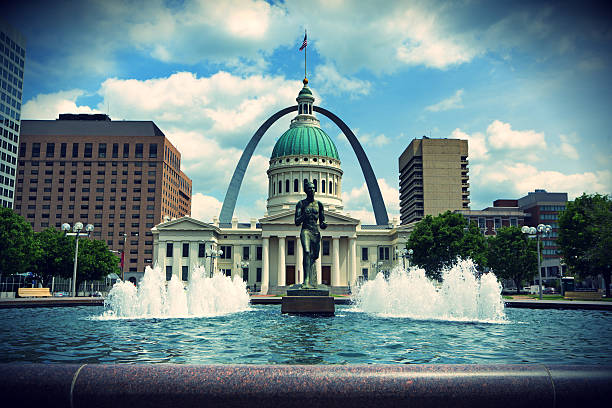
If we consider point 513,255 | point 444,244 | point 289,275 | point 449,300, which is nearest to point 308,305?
point 449,300

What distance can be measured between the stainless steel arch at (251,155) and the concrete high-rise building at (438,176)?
33.0m

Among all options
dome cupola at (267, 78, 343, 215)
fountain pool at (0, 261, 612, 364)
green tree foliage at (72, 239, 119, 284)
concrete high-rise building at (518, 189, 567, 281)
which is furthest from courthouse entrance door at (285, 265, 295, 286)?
concrete high-rise building at (518, 189, 567, 281)

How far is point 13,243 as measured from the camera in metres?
50.6

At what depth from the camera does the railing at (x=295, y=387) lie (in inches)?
183

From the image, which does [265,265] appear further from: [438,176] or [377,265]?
[438,176]

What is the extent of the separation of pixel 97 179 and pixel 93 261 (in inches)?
2726

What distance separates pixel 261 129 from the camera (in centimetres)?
11044

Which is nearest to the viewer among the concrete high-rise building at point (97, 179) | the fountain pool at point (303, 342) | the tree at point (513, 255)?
the fountain pool at point (303, 342)

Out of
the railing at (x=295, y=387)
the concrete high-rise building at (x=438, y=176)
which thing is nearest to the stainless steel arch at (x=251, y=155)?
the concrete high-rise building at (x=438, y=176)

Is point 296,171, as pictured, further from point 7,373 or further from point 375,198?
point 7,373

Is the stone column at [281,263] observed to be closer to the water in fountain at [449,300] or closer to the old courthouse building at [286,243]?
the old courthouse building at [286,243]

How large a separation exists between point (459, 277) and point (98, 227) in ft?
385

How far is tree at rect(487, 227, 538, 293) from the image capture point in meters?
74.6

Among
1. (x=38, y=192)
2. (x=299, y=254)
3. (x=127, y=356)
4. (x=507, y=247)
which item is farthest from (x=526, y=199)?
(x=127, y=356)
